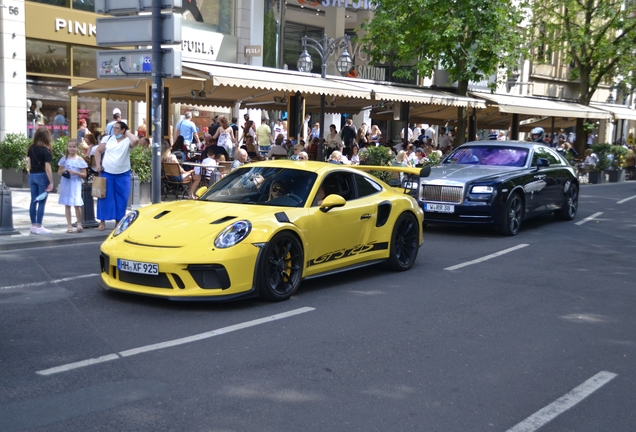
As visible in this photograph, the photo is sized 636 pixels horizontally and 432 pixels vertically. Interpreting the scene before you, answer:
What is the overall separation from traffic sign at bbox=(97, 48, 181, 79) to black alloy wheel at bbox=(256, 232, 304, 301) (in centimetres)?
529

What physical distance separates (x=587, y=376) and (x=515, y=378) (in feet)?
1.97

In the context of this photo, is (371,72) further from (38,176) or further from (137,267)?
(137,267)

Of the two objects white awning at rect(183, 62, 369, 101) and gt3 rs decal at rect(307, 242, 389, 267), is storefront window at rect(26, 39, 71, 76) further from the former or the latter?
gt3 rs decal at rect(307, 242, 389, 267)

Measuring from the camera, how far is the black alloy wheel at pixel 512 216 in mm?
13164

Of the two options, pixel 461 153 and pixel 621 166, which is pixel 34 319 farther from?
pixel 621 166

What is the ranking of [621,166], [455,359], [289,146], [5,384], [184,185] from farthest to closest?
[621,166]
[289,146]
[184,185]
[455,359]
[5,384]

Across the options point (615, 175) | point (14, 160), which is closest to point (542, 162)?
point (14, 160)

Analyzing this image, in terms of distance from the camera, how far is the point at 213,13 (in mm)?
27938

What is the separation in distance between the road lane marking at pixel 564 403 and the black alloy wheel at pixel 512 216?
7425 millimetres

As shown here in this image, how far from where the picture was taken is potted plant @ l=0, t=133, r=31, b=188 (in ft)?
57.6

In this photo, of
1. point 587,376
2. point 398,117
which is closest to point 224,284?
point 587,376

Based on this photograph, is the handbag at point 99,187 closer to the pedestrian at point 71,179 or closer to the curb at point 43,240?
the pedestrian at point 71,179

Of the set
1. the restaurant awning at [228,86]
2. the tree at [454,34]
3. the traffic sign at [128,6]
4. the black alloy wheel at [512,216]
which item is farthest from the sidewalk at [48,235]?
the tree at [454,34]

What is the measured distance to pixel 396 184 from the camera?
1348 centimetres
